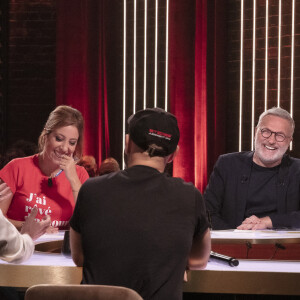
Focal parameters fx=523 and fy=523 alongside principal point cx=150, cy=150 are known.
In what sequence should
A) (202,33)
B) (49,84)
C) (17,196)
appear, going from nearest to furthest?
(17,196), (202,33), (49,84)

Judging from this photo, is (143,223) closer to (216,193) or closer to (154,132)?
(154,132)

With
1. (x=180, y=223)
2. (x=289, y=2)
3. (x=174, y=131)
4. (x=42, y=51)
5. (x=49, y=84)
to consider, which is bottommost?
(x=180, y=223)

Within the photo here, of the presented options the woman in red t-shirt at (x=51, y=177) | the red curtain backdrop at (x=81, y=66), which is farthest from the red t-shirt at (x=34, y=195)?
the red curtain backdrop at (x=81, y=66)

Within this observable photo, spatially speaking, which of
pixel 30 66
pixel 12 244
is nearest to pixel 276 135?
pixel 12 244

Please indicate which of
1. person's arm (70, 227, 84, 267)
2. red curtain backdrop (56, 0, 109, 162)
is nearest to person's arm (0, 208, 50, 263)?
person's arm (70, 227, 84, 267)

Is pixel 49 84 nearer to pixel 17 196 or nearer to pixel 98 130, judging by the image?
pixel 98 130

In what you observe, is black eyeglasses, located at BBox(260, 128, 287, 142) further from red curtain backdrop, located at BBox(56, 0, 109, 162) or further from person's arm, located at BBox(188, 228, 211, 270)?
red curtain backdrop, located at BBox(56, 0, 109, 162)

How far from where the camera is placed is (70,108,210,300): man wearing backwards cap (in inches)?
57.8

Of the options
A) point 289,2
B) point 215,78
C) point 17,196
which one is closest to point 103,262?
point 17,196

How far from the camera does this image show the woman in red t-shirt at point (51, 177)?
271 cm

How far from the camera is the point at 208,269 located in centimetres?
162

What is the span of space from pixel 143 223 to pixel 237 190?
1.64m

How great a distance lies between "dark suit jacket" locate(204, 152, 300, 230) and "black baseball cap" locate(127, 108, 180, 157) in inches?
54.8

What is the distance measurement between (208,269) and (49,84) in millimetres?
5316
